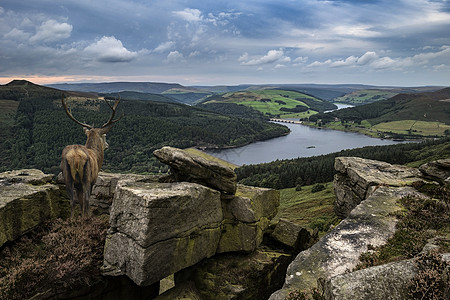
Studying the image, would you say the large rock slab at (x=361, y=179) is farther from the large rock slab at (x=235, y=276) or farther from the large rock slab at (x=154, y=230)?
the large rock slab at (x=154, y=230)

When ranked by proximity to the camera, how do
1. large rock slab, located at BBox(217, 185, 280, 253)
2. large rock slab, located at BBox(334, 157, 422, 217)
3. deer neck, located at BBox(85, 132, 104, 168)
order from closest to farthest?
large rock slab, located at BBox(217, 185, 280, 253) < large rock slab, located at BBox(334, 157, 422, 217) < deer neck, located at BBox(85, 132, 104, 168)

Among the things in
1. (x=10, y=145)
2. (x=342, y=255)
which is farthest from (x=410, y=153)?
(x=10, y=145)

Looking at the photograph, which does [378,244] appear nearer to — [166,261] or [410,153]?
[166,261]

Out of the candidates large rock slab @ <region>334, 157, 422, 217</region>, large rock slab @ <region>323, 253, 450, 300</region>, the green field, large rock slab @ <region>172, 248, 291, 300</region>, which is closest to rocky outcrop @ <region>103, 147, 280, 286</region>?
large rock slab @ <region>172, 248, 291, 300</region>

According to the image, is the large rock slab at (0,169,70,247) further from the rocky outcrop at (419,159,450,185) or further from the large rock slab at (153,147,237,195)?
the rocky outcrop at (419,159,450,185)

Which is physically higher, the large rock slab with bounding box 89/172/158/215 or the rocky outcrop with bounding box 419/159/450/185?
the rocky outcrop with bounding box 419/159/450/185

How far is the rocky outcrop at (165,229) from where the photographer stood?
1005cm

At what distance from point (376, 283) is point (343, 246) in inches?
150

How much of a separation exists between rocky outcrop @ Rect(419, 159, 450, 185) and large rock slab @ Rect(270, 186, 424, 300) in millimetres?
4422

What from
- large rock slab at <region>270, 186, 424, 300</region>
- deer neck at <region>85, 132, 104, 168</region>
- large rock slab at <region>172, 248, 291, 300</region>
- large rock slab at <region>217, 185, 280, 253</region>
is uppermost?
deer neck at <region>85, 132, 104, 168</region>

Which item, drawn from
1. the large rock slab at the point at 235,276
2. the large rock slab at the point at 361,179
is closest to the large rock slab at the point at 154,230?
the large rock slab at the point at 235,276

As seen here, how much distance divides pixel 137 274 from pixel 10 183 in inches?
362

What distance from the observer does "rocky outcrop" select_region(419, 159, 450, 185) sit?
14.5m

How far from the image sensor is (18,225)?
11.9m
